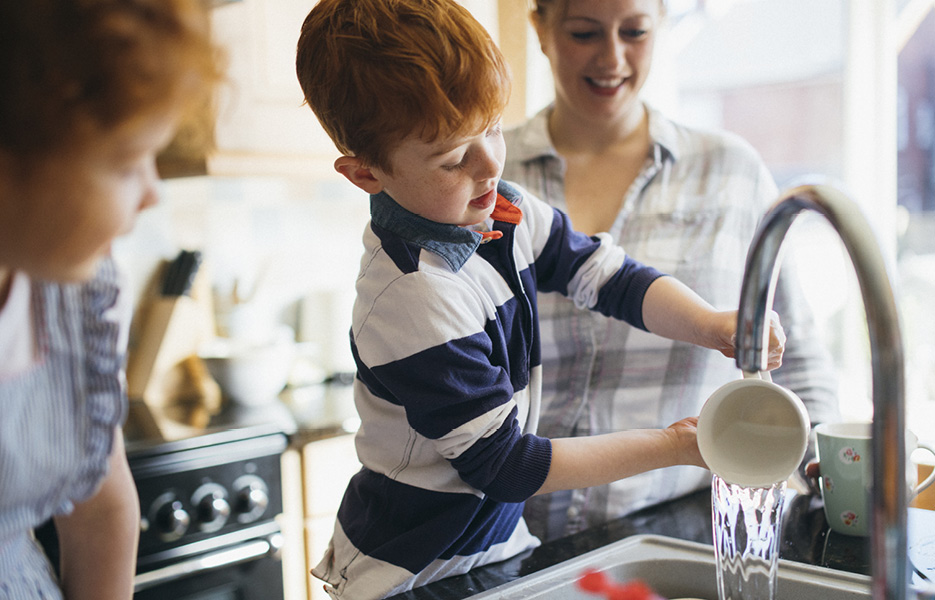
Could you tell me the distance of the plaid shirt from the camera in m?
1.19

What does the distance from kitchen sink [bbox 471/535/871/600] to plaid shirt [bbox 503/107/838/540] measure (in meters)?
0.27

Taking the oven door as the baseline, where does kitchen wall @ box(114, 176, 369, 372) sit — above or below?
above

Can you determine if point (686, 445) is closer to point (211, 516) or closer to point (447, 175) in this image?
point (447, 175)

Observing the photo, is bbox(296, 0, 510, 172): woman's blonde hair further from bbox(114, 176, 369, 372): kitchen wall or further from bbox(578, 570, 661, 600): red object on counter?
bbox(114, 176, 369, 372): kitchen wall

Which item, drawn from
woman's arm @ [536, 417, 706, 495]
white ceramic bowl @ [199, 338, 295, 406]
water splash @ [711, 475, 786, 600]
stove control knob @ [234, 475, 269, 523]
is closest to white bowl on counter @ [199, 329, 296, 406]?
white ceramic bowl @ [199, 338, 295, 406]

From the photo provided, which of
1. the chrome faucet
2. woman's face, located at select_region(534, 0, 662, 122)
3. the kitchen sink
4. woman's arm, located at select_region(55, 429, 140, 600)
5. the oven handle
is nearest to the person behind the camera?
the chrome faucet

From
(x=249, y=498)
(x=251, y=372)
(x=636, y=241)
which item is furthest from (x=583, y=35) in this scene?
(x=251, y=372)

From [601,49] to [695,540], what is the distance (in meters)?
0.69

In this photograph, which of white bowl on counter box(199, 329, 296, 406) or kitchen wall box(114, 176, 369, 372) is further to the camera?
kitchen wall box(114, 176, 369, 372)

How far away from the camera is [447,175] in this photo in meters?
0.78

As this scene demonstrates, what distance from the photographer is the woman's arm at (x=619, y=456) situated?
789 mm

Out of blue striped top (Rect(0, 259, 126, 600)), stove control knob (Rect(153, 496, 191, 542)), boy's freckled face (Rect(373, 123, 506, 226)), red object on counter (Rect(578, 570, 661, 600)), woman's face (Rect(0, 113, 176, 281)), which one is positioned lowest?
stove control knob (Rect(153, 496, 191, 542))

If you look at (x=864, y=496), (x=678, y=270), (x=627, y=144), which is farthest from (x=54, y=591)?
(x=627, y=144)

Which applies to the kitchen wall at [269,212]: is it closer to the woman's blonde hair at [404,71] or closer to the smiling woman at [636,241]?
the smiling woman at [636,241]
